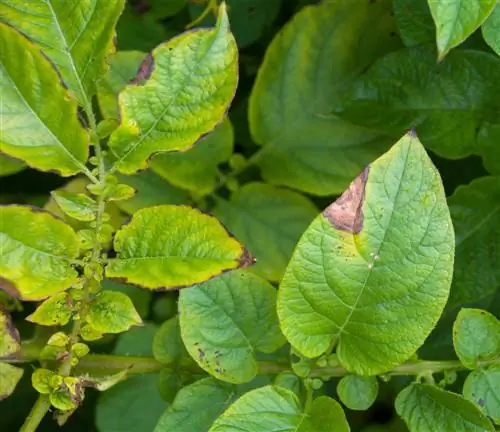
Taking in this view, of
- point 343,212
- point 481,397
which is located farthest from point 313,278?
point 481,397

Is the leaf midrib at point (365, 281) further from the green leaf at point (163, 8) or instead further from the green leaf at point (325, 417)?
the green leaf at point (163, 8)

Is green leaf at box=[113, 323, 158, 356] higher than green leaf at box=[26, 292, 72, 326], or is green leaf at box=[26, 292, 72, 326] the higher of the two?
green leaf at box=[26, 292, 72, 326]

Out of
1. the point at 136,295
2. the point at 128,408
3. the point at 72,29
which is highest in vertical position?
the point at 72,29

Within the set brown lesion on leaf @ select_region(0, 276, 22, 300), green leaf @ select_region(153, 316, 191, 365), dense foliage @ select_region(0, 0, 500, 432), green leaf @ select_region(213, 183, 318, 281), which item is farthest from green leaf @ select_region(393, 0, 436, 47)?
brown lesion on leaf @ select_region(0, 276, 22, 300)

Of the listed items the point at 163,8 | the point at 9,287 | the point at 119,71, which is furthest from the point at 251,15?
the point at 9,287

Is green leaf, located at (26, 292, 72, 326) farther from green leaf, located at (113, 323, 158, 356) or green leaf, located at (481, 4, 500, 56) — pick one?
green leaf, located at (481, 4, 500, 56)

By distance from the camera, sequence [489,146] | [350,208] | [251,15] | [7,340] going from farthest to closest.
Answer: [251,15] → [489,146] → [7,340] → [350,208]

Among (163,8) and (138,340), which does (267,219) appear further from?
(163,8)
